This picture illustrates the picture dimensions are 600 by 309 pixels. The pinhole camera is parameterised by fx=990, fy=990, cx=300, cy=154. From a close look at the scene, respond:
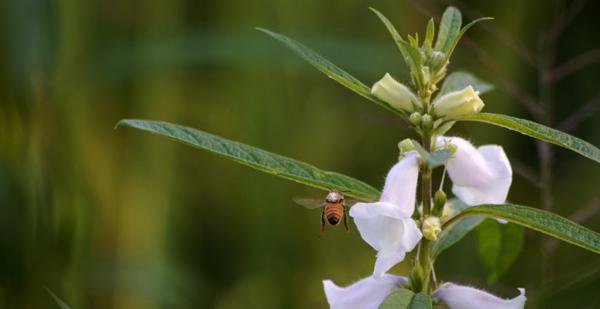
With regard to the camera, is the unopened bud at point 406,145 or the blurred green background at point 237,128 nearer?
the unopened bud at point 406,145

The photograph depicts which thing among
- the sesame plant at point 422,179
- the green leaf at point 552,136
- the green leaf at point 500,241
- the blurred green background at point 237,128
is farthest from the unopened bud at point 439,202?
the blurred green background at point 237,128

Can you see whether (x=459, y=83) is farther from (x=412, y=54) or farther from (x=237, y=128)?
(x=237, y=128)

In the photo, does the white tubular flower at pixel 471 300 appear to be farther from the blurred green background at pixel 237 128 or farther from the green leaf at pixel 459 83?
the blurred green background at pixel 237 128

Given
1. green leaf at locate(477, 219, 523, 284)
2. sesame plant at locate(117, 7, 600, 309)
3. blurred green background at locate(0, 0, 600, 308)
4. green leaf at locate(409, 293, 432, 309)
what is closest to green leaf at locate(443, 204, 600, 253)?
sesame plant at locate(117, 7, 600, 309)

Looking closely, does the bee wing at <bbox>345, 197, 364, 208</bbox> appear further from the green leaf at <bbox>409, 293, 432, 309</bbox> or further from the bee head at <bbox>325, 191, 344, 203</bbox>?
the green leaf at <bbox>409, 293, 432, 309</bbox>

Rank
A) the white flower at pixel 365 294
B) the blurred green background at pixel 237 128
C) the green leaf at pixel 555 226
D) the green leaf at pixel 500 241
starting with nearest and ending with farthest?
the green leaf at pixel 555 226
the white flower at pixel 365 294
the green leaf at pixel 500 241
the blurred green background at pixel 237 128

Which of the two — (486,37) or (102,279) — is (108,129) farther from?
(486,37)

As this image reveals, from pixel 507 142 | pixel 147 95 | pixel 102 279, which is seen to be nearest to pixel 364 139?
pixel 507 142
